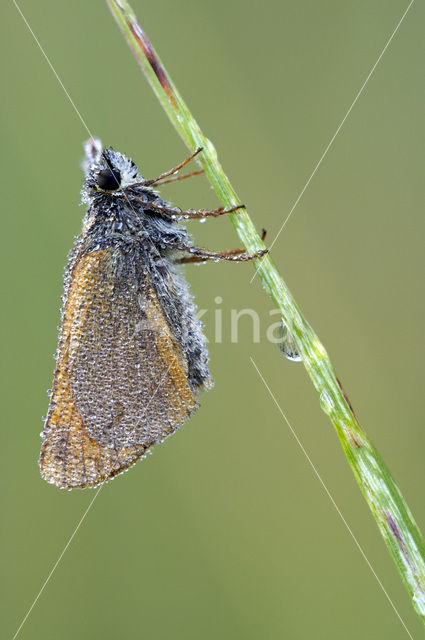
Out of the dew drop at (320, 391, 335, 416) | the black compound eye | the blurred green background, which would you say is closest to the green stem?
the dew drop at (320, 391, 335, 416)

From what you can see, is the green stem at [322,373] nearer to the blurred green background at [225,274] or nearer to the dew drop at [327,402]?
the dew drop at [327,402]

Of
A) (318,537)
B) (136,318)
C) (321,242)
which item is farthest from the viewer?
(321,242)

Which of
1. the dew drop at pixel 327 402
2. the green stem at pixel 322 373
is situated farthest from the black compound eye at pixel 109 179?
the dew drop at pixel 327 402

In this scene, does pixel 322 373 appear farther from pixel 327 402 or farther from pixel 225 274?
pixel 225 274

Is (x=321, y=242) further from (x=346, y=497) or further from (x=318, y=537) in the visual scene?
(x=318, y=537)

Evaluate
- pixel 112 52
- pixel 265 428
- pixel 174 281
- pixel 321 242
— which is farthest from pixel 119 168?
pixel 265 428

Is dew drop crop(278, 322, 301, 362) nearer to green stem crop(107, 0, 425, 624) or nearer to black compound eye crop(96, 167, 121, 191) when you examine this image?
green stem crop(107, 0, 425, 624)
